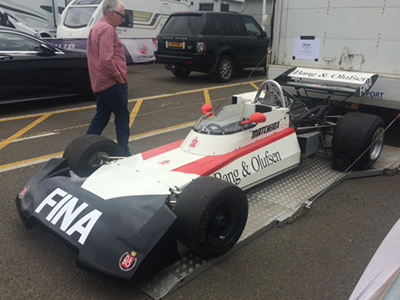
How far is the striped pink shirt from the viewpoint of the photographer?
13.3 ft

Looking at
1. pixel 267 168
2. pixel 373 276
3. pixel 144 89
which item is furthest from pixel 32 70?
pixel 373 276

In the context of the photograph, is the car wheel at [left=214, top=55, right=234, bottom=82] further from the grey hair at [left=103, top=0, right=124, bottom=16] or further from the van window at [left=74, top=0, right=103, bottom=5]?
the grey hair at [left=103, top=0, right=124, bottom=16]

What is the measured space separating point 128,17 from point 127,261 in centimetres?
1429

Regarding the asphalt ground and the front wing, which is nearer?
the front wing

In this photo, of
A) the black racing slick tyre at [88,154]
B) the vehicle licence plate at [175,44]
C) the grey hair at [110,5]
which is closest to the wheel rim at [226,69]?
the vehicle licence plate at [175,44]

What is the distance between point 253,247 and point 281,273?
0.37 metres

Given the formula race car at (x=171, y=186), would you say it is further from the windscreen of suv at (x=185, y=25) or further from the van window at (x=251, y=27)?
the van window at (x=251, y=27)

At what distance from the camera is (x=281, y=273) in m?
2.72

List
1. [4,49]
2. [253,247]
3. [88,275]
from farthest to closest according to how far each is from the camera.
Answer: [4,49], [253,247], [88,275]

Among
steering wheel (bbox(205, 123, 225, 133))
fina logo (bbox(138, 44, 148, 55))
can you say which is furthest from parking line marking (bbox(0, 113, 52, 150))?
fina logo (bbox(138, 44, 148, 55))

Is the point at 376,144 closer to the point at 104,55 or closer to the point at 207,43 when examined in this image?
the point at 104,55

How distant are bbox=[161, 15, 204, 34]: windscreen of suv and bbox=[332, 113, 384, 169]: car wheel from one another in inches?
280

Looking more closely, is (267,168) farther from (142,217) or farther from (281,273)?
(142,217)

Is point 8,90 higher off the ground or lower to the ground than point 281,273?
higher
